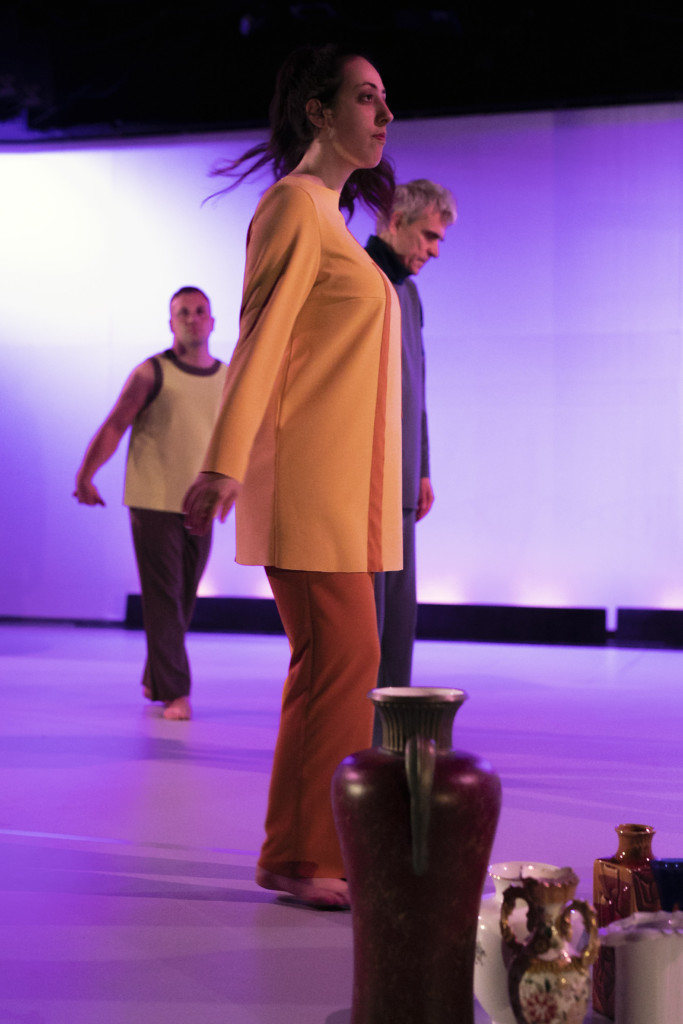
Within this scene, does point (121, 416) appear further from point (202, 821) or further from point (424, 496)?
point (202, 821)

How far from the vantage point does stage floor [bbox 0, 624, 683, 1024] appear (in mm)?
1577

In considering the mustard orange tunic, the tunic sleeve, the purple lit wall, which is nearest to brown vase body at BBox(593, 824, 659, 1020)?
the mustard orange tunic

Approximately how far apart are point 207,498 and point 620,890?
0.79 metres

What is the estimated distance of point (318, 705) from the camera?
192 cm

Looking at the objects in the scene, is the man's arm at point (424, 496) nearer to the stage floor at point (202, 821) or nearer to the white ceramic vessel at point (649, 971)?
the stage floor at point (202, 821)

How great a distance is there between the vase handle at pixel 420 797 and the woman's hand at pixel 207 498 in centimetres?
56

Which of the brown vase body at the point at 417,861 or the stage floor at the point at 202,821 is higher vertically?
the brown vase body at the point at 417,861

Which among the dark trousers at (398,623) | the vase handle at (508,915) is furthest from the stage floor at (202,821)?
the dark trousers at (398,623)

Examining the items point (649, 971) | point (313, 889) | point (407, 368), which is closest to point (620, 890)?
point (649, 971)

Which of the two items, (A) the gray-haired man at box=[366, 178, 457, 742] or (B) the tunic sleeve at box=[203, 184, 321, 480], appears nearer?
(B) the tunic sleeve at box=[203, 184, 321, 480]

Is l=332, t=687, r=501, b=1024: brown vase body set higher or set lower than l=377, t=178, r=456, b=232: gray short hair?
lower

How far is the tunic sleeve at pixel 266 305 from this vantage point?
173 cm

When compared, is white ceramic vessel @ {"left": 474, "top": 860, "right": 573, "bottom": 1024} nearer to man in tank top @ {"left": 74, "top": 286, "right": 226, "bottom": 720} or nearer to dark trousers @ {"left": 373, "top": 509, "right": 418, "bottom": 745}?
dark trousers @ {"left": 373, "top": 509, "right": 418, "bottom": 745}

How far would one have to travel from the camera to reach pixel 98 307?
8156 mm
